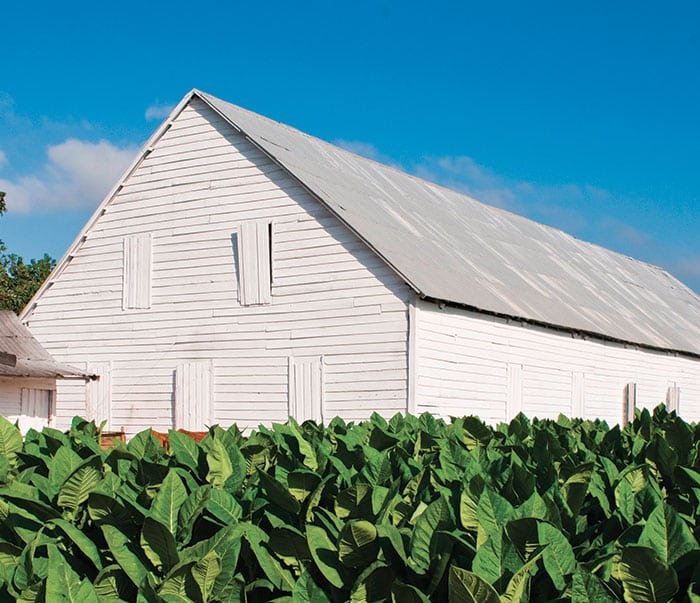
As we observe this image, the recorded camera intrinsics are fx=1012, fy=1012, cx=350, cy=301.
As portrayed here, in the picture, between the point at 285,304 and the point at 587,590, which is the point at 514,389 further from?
the point at 587,590

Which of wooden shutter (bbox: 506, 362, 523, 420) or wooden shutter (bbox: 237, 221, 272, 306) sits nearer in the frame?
wooden shutter (bbox: 237, 221, 272, 306)

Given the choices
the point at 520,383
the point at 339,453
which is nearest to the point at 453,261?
the point at 520,383

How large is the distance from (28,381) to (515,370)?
9.91m

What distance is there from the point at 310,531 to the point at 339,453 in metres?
1.46

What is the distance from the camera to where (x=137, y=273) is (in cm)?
2197

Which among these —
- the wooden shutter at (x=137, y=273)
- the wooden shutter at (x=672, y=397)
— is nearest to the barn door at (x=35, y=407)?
the wooden shutter at (x=137, y=273)

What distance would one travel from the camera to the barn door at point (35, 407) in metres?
16.0

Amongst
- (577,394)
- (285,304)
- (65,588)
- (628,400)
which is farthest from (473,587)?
(628,400)

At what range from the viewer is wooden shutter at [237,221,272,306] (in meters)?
20.2

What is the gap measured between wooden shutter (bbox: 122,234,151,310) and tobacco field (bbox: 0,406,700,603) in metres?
17.2

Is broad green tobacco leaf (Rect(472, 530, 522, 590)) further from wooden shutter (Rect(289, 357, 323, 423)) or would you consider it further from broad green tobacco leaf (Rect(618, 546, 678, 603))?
wooden shutter (Rect(289, 357, 323, 423))

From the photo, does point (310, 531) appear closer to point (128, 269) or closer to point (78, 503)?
point (78, 503)

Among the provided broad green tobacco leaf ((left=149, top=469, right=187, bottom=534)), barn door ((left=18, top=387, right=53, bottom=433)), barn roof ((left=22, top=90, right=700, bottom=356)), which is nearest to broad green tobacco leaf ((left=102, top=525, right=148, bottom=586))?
broad green tobacco leaf ((left=149, top=469, right=187, bottom=534))

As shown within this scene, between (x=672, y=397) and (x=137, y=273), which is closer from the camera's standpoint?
(x=137, y=273)
